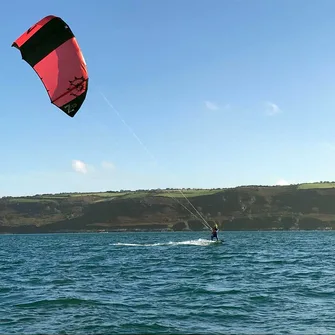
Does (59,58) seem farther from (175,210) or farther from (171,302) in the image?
(175,210)

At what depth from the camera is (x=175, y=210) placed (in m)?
166

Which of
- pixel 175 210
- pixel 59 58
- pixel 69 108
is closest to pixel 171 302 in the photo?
pixel 69 108

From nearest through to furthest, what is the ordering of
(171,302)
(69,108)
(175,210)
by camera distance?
(69,108)
(171,302)
(175,210)

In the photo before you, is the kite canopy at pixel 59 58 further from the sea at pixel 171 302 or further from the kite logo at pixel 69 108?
the sea at pixel 171 302

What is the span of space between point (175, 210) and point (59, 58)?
153 m

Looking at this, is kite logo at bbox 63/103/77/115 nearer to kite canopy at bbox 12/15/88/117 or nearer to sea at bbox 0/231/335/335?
kite canopy at bbox 12/15/88/117

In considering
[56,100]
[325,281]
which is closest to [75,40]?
[56,100]

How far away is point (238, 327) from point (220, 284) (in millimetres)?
8512

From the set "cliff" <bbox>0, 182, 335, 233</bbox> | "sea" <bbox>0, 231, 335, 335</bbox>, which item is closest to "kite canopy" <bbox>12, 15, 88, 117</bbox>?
"sea" <bbox>0, 231, 335, 335</bbox>

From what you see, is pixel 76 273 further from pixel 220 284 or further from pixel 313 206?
pixel 313 206

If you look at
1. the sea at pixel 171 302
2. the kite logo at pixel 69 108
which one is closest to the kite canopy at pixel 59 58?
the kite logo at pixel 69 108

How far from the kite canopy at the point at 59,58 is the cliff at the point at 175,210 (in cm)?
14004

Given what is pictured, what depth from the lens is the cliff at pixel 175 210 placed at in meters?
151

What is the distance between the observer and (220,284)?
2295 centimetres
